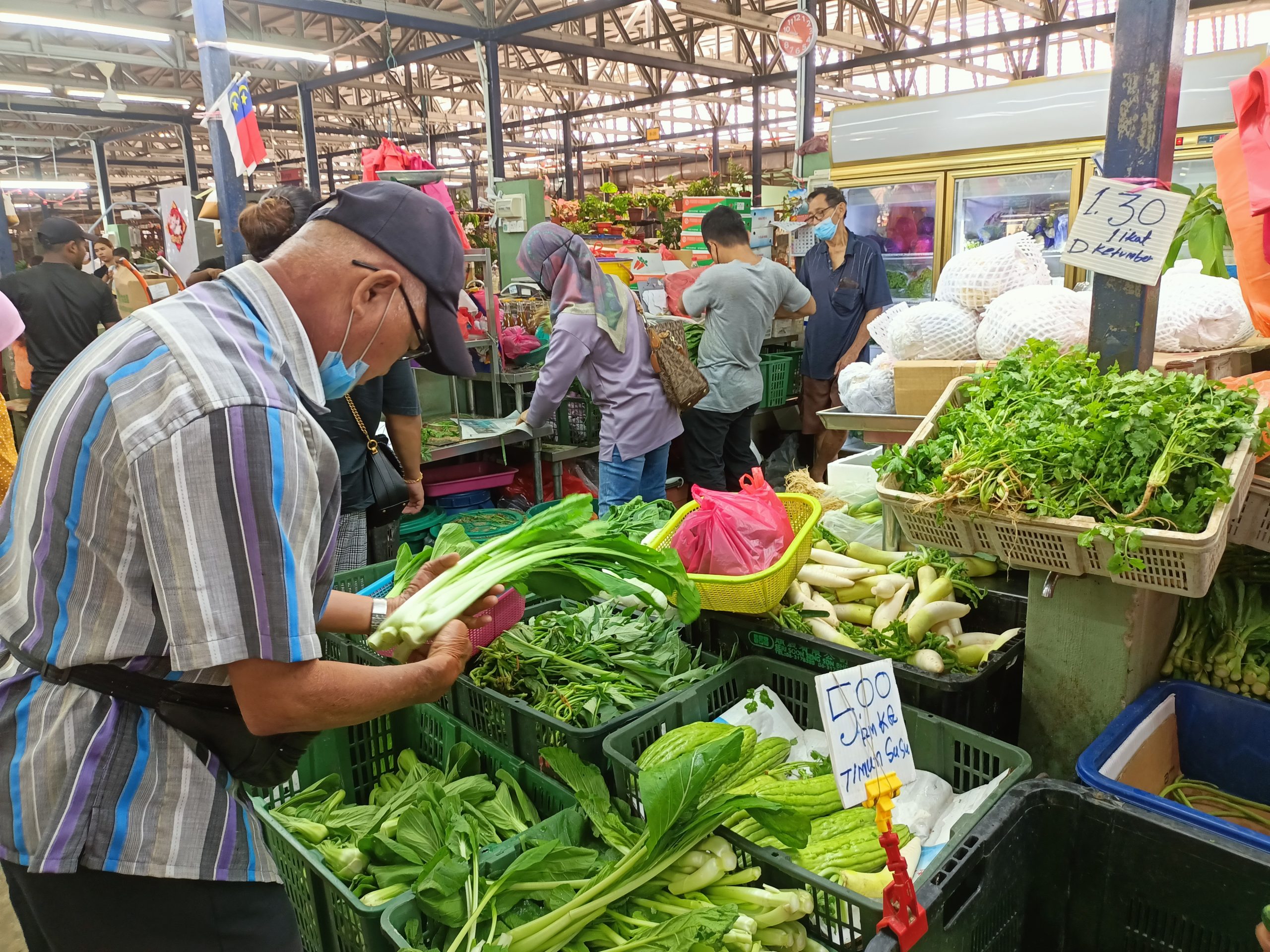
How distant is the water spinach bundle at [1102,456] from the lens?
1642mm

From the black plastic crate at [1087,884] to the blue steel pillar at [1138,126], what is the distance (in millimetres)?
1154

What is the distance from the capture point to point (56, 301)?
6.00 m

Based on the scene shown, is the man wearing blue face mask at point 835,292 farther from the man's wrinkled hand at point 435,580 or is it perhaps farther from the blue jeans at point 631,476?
the man's wrinkled hand at point 435,580

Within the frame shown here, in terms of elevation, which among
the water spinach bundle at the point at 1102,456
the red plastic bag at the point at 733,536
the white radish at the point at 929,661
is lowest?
the white radish at the point at 929,661

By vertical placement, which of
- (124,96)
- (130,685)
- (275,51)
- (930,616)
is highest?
(124,96)

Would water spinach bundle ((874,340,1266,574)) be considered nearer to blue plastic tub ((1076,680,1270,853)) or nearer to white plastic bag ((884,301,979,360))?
blue plastic tub ((1076,680,1270,853))

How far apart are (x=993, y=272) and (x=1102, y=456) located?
1.29 metres

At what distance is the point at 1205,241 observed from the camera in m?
2.35

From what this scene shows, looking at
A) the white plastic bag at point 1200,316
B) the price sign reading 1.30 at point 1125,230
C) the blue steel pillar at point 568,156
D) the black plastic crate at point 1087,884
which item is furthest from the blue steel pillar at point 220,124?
the blue steel pillar at point 568,156

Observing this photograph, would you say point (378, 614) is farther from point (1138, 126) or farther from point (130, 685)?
point (1138, 126)

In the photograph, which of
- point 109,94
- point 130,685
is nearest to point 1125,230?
point 130,685

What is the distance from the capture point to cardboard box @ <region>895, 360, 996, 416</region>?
2822mm

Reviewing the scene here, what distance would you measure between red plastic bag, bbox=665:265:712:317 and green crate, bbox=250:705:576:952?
4.91 m

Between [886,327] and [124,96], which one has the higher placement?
[124,96]
